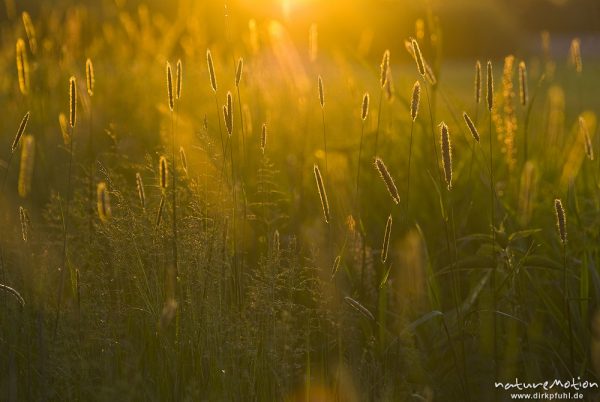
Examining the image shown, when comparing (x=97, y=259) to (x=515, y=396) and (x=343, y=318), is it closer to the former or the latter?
(x=343, y=318)

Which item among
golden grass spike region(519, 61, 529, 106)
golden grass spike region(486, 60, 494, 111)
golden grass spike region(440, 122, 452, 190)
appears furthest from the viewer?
golden grass spike region(519, 61, 529, 106)

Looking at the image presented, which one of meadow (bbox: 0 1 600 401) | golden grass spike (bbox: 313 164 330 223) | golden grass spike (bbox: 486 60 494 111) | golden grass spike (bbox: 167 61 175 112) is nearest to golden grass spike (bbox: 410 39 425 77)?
meadow (bbox: 0 1 600 401)

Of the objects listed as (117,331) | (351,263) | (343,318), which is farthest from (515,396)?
(117,331)

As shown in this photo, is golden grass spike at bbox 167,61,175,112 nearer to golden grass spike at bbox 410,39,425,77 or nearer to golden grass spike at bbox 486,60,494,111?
golden grass spike at bbox 410,39,425,77

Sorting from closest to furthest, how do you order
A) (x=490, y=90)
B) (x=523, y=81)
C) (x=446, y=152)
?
(x=446, y=152)
(x=490, y=90)
(x=523, y=81)

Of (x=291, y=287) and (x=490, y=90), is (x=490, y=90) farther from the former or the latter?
(x=291, y=287)

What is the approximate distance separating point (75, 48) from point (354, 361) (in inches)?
95.4

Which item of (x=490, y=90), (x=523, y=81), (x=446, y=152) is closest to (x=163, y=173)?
(x=446, y=152)

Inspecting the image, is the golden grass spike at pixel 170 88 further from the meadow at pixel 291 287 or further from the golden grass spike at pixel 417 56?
the golden grass spike at pixel 417 56

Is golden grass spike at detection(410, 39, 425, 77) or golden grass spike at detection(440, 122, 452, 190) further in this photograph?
golden grass spike at detection(410, 39, 425, 77)

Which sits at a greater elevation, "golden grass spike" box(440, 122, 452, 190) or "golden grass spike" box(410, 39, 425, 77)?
"golden grass spike" box(410, 39, 425, 77)

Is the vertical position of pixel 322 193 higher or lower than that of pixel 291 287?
higher

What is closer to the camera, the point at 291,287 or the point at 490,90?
the point at 490,90

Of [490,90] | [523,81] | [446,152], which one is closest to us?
[446,152]
